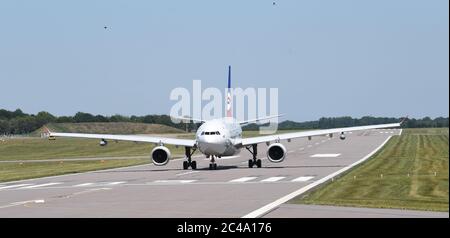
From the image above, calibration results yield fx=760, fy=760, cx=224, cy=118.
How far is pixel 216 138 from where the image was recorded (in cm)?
4725

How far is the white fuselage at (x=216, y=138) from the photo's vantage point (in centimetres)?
4725

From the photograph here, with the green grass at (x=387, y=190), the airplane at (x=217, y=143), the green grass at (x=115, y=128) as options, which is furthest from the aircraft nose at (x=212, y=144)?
the green grass at (x=115, y=128)

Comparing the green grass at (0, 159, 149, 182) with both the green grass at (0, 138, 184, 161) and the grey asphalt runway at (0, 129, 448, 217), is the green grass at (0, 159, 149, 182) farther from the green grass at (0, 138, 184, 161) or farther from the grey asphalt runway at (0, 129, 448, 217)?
the green grass at (0, 138, 184, 161)

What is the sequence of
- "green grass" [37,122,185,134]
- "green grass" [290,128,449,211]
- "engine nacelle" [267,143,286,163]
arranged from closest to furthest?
1. "green grass" [290,128,449,211]
2. "engine nacelle" [267,143,286,163]
3. "green grass" [37,122,185,134]

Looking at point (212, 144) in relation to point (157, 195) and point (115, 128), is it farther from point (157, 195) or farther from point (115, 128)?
point (115, 128)

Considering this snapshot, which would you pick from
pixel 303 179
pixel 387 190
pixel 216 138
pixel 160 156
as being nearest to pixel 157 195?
pixel 387 190

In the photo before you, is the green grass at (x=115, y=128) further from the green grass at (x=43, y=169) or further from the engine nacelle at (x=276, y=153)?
the engine nacelle at (x=276, y=153)

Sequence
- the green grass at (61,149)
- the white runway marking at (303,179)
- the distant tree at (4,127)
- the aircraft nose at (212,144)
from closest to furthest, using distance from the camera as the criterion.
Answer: the white runway marking at (303,179), the aircraft nose at (212,144), the green grass at (61,149), the distant tree at (4,127)

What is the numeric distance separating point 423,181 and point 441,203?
33.0 feet

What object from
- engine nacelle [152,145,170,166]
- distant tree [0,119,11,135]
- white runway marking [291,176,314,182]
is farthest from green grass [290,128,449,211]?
distant tree [0,119,11,135]

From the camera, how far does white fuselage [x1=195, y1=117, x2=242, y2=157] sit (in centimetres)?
4725
